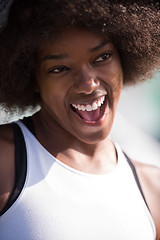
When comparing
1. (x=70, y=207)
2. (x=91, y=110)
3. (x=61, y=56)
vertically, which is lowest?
(x=70, y=207)

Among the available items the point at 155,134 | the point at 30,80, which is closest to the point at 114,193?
the point at 30,80

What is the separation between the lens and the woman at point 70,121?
1.78m

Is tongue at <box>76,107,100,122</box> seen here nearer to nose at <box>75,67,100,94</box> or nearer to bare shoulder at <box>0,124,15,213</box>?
nose at <box>75,67,100,94</box>

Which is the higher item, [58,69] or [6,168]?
[58,69]

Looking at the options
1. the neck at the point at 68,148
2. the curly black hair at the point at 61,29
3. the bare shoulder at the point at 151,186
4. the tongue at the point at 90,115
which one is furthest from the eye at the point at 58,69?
the bare shoulder at the point at 151,186

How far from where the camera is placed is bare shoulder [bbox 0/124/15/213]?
1.78m

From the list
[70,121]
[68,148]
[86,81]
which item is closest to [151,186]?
[68,148]

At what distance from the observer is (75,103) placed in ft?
6.24

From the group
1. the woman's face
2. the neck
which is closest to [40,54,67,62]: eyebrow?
the woman's face

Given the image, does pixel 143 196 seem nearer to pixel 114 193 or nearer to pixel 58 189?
pixel 114 193

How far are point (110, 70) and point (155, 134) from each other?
4790 millimetres

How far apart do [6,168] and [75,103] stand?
46 centimetres

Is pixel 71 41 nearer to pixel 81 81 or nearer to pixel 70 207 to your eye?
pixel 81 81

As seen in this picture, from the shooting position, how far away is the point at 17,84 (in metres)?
2.08
